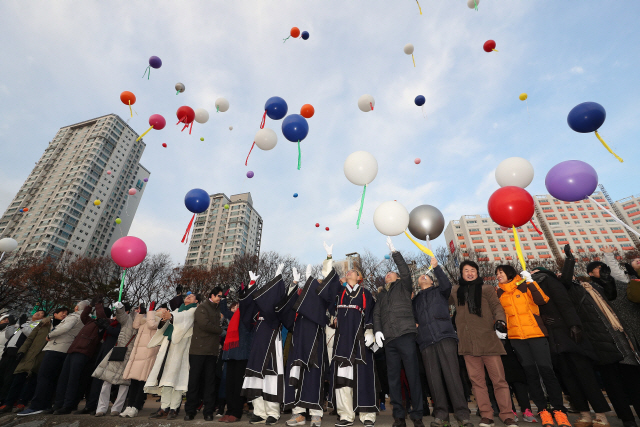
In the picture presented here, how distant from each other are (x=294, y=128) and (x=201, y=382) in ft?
19.8

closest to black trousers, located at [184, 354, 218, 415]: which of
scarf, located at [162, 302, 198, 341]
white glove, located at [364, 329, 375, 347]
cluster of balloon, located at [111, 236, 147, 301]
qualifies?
scarf, located at [162, 302, 198, 341]

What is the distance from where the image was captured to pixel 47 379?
5.17 metres

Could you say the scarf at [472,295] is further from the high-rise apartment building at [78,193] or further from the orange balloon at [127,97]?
the high-rise apartment building at [78,193]

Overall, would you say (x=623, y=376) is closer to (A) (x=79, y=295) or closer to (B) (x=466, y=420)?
(B) (x=466, y=420)

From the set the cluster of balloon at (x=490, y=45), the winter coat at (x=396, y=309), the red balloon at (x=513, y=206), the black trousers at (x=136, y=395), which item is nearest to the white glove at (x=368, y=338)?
the winter coat at (x=396, y=309)

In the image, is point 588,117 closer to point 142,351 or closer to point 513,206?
point 513,206

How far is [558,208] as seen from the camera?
77.7 metres

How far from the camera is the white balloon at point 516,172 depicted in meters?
6.00

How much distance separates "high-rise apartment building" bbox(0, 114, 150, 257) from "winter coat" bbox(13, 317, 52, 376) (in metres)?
65.5

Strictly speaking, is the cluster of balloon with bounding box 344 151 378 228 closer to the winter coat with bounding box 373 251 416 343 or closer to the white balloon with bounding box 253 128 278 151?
the winter coat with bounding box 373 251 416 343

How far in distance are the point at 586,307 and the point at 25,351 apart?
32.9 feet

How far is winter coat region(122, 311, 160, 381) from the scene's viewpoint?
4.91 meters

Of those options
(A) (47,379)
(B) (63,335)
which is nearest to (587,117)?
(B) (63,335)

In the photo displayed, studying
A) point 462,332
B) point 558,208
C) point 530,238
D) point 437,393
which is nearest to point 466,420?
point 437,393
